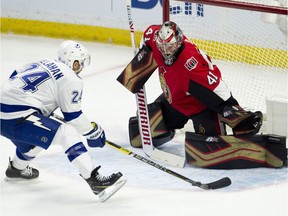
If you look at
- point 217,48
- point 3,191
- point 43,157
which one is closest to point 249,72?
point 217,48

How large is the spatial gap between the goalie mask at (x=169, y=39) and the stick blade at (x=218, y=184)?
0.68 metres

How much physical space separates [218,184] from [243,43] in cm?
154

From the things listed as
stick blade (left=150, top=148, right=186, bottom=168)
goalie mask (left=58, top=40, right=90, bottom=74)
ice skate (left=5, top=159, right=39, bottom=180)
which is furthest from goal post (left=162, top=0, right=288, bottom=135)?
ice skate (left=5, top=159, right=39, bottom=180)

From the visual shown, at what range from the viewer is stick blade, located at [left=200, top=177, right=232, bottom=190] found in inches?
167

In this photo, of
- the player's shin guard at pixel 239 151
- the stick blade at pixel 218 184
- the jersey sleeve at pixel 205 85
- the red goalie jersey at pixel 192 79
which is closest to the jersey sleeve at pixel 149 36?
the red goalie jersey at pixel 192 79

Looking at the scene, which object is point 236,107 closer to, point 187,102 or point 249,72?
point 187,102

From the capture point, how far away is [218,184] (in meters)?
4.26

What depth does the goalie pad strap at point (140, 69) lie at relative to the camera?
15.5ft

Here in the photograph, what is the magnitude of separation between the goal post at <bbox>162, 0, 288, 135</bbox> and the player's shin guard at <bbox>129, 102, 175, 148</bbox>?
536mm

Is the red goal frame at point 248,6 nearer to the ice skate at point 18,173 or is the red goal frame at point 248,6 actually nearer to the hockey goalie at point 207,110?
the hockey goalie at point 207,110

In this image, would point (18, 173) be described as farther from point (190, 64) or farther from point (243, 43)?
point (243, 43)

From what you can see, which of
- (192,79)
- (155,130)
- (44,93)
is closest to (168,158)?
(155,130)

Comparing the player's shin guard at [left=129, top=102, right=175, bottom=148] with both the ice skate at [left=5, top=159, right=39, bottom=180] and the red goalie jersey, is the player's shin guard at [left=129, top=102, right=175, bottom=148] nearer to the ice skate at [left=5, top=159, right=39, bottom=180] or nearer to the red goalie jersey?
the red goalie jersey

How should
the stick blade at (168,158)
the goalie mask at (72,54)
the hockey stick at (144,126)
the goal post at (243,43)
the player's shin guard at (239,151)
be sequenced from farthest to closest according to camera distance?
the goal post at (243,43), the hockey stick at (144,126), the stick blade at (168,158), the player's shin guard at (239,151), the goalie mask at (72,54)
